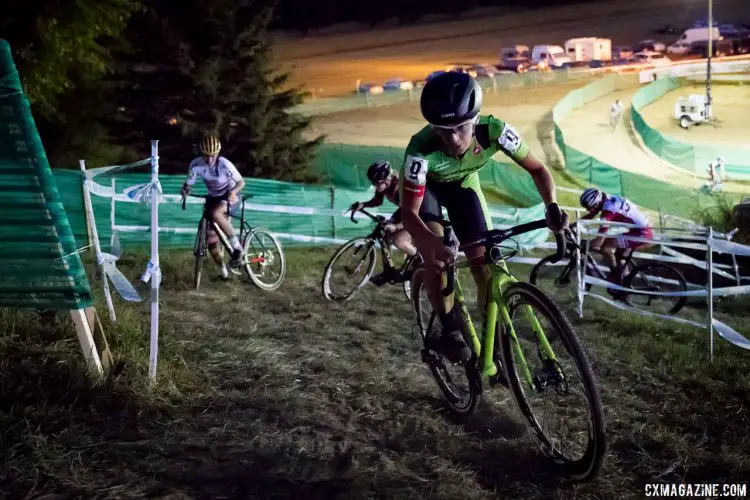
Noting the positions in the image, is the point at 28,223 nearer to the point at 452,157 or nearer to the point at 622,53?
the point at 452,157

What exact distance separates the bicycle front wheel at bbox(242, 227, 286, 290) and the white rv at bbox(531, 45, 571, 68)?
43.7 metres

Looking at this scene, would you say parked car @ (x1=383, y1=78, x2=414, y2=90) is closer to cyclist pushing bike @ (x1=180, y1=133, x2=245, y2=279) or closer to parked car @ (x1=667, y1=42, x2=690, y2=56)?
parked car @ (x1=667, y1=42, x2=690, y2=56)

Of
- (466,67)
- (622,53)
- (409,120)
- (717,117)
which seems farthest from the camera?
(622,53)

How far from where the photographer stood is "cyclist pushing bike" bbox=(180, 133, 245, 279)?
9.22m

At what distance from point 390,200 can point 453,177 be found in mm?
3363

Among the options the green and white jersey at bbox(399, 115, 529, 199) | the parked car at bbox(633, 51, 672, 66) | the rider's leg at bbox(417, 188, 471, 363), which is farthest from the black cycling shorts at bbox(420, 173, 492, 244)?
the parked car at bbox(633, 51, 672, 66)

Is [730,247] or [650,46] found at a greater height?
[650,46]

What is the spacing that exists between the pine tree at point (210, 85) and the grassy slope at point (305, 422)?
38.1 ft

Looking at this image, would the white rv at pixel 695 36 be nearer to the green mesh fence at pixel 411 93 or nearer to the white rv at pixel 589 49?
the white rv at pixel 589 49

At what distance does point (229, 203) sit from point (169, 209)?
5.54 metres

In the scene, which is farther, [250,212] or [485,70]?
[485,70]

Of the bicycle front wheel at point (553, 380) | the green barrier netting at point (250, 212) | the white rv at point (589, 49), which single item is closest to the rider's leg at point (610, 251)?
the green barrier netting at point (250, 212)

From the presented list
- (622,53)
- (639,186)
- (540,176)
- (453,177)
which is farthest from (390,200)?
(622,53)

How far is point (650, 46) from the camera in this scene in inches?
2111
